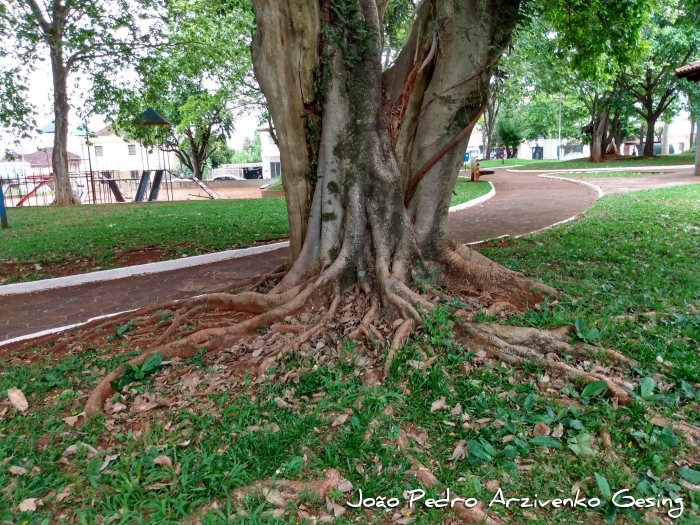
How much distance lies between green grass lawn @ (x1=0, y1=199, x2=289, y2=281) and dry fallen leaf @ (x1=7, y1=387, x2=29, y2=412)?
4.17m

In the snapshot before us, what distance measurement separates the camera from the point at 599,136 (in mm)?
30266

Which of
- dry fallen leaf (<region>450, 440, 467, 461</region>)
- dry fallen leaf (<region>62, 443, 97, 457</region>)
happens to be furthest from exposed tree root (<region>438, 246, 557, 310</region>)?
dry fallen leaf (<region>62, 443, 97, 457</region>)

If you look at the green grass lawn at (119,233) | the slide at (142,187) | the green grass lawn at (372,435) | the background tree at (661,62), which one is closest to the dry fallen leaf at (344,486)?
the green grass lawn at (372,435)

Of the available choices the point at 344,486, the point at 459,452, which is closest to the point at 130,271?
the point at 344,486

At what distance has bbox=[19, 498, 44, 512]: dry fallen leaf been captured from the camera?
2.61m

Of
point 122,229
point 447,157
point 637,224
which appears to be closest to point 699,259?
point 637,224

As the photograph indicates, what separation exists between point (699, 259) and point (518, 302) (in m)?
3.13

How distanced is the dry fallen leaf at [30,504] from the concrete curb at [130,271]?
198 inches

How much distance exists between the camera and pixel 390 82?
16.0 feet

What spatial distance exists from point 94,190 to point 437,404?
2376cm

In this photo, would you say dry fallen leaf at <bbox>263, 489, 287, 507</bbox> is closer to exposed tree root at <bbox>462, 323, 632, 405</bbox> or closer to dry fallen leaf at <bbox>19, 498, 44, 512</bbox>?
dry fallen leaf at <bbox>19, 498, 44, 512</bbox>

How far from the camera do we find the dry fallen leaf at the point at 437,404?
314cm

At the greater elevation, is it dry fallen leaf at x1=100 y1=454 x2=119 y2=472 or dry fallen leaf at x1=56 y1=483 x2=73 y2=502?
dry fallen leaf at x1=100 y1=454 x2=119 y2=472

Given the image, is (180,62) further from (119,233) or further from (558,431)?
(558,431)
